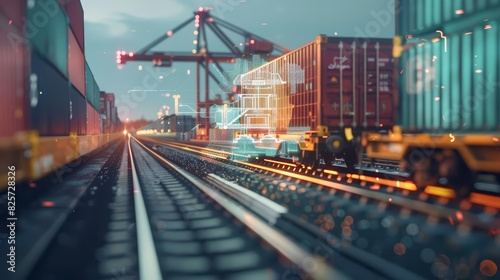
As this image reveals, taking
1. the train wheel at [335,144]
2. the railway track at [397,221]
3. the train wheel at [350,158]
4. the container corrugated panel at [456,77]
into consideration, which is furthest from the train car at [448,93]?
the train wheel at [350,158]

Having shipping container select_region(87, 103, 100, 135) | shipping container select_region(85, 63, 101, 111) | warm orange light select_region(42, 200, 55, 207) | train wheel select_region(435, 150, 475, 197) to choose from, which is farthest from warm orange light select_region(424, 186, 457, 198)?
shipping container select_region(85, 63, 101, 111)

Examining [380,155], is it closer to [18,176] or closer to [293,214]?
[293,214]

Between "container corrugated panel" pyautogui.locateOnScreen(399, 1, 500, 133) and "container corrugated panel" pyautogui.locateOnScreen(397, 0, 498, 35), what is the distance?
0.14 feet

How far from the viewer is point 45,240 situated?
6.18m

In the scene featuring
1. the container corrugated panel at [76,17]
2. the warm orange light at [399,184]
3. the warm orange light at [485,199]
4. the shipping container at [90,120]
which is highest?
the container corrugated panel at [76,17]

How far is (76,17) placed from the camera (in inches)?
972

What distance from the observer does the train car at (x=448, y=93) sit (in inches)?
346

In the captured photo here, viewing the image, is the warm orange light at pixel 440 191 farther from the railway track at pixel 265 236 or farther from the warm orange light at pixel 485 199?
the railway track at pixel 265 236

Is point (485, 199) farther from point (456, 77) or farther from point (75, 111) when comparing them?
point (75, 111)

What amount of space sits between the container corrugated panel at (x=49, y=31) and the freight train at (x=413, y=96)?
7.77 meters

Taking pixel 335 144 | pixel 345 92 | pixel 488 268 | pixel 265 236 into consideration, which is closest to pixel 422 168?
pixel 335 144

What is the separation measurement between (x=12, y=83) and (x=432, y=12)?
886 centimetres

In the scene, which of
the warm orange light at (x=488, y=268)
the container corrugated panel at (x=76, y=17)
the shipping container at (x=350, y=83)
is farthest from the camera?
the container corrugated panel at (x=76, y=17)

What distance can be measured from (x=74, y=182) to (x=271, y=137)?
8.11m
